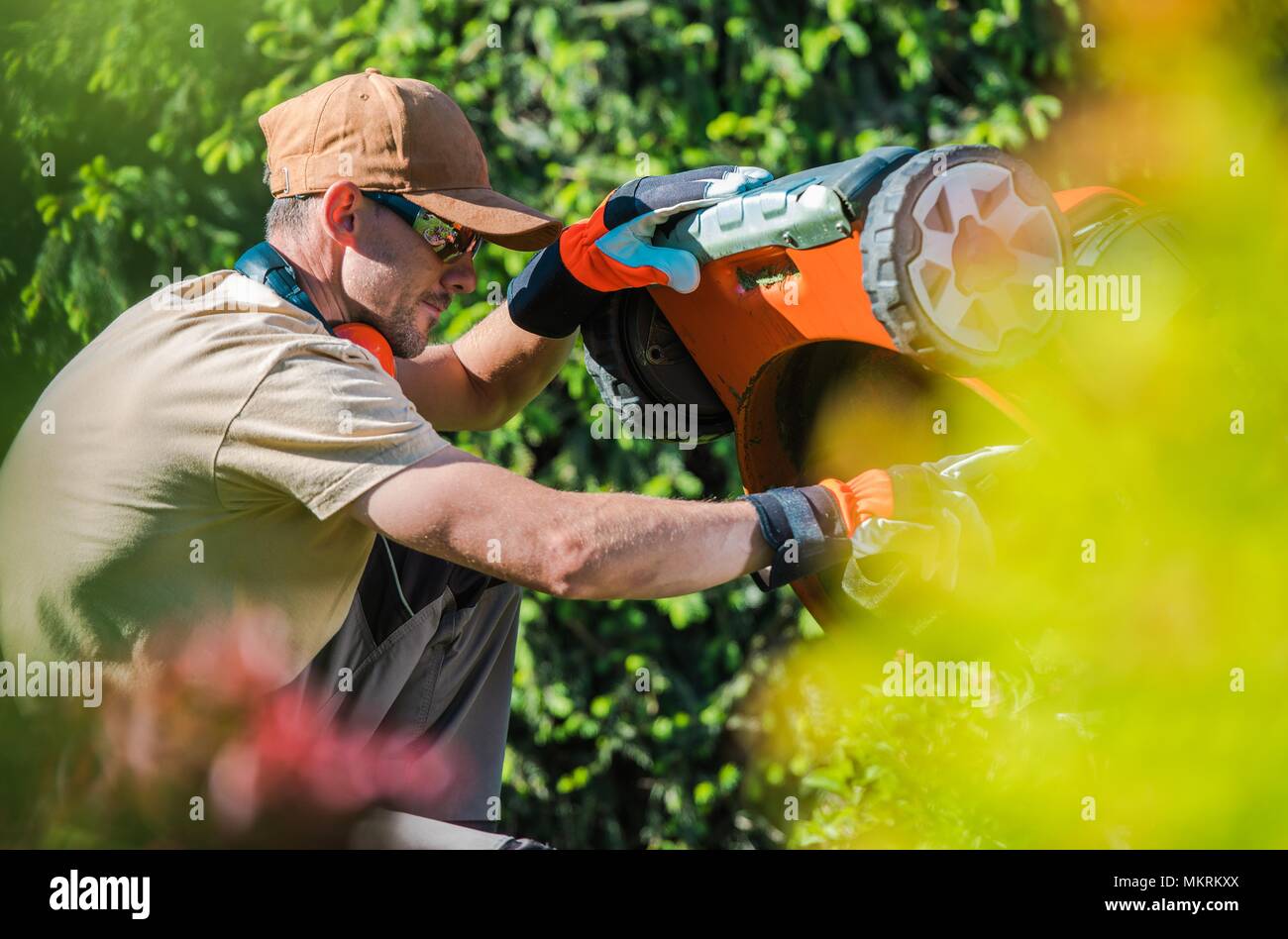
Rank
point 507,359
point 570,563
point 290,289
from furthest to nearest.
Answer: point 507,359
point 290,289
point 570,563

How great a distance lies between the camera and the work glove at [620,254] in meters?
2.21

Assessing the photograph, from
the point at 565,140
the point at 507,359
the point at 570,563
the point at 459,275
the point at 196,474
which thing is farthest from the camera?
the point at 565,140

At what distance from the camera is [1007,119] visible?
12.5 feet

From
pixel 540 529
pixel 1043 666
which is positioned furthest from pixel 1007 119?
pixel 540 529

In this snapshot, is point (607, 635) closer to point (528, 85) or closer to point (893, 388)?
point (528, 85)

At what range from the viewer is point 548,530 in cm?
187

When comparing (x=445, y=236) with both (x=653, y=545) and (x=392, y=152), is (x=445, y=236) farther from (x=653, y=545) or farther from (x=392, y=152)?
(x=653, y=545)

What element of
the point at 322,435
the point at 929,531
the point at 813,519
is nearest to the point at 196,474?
the point at 322,435

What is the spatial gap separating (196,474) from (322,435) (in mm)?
230

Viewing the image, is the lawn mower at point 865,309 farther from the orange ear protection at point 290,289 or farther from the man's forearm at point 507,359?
the orange ear protection at point 290,289

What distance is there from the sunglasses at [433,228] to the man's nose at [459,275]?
0.6 inches

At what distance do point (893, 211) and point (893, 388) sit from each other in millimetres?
522

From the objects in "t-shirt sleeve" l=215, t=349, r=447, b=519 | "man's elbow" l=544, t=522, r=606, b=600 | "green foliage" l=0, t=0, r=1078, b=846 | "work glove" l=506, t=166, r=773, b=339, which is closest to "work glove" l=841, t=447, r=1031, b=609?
"man's elbow" l=544, t=522, r=606, b=600

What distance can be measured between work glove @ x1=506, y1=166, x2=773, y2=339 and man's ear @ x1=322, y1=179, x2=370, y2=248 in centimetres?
37
